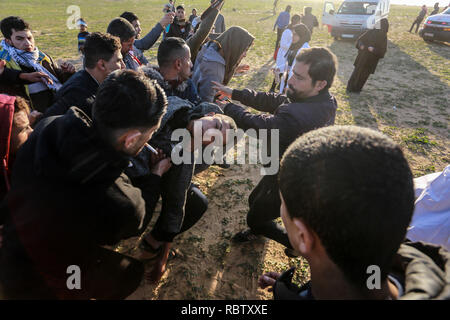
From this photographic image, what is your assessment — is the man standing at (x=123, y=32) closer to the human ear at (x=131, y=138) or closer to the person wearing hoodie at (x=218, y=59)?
the person wearing hoodie at (x=218, y=59)

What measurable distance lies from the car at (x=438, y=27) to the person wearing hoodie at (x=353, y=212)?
17.4 meters

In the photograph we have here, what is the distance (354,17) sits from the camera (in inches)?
540

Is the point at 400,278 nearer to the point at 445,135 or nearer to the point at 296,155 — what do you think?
the point at 296,155

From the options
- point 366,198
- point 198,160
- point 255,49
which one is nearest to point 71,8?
point 255,49

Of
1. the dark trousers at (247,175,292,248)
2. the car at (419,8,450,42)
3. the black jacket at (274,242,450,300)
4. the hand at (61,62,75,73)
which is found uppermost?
the car at (419,8,450,42)

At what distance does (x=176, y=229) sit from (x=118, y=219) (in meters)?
1.13

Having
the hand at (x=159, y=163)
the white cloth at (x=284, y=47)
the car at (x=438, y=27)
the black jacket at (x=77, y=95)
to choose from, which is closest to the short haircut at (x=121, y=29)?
the black jacket at (x=77, y=95)

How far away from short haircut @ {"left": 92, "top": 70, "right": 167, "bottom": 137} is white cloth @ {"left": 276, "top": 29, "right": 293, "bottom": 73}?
557 centimetres

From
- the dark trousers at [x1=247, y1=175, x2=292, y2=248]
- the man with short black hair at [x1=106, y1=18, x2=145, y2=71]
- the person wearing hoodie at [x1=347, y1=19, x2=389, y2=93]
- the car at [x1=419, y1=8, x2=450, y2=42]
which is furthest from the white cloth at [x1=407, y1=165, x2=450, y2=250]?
the car at [x1=419, y1=8, x2=450, y2=42]

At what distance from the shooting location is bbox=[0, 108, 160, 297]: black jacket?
133 centimetres

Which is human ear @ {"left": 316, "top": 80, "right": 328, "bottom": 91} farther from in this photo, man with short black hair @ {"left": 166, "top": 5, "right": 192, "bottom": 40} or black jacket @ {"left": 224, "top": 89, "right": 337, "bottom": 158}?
man with short black hair @ {"left": 166, "top": 5, "right": 192, "bottom": 40}

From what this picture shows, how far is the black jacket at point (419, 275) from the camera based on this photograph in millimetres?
990

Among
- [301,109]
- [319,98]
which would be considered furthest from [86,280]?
[319,98]

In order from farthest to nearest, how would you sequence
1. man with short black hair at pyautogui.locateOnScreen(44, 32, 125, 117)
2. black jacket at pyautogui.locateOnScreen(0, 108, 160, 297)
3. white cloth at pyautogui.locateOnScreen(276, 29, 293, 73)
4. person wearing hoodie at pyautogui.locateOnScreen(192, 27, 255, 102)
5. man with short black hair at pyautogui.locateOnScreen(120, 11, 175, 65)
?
white cloth at pyautogui.locateOnScreen(276, 29, 293, 73) → man with short black hair at pyautogui.locateOnScreen(120, 11, 175, 65) → person wearing hoodie at pyautogui.locateOnScreen(192, 27, 255, 102) → man with short black hair at pyautogui.locateOnScreen(44, 32, 125, 117) → black jacket at pyautogui.locateOnScreen(0, 108, 160, 297)
